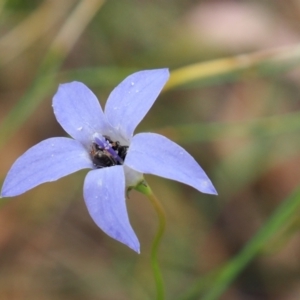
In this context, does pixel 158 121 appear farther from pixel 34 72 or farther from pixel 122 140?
pixel 122 140

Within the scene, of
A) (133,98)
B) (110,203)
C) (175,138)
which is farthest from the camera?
(175,138)

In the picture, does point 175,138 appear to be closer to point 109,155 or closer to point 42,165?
point 109,155

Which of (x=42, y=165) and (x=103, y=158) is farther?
(x=103, y=158)

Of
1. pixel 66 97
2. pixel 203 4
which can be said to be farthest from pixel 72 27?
pixel 66 97

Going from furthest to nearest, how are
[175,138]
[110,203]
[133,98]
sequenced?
[175,138] < [133,98] < [110,203]

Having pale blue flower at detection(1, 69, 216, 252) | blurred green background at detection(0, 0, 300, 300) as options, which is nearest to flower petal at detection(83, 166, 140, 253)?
pale blue flower at detection(1, 69, 216, 252)

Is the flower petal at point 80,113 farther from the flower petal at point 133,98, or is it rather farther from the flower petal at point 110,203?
the flower petal at point 110,203

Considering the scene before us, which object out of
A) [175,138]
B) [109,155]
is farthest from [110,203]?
[175,138]

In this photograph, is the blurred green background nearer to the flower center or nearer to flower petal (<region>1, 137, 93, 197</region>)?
the flower center
